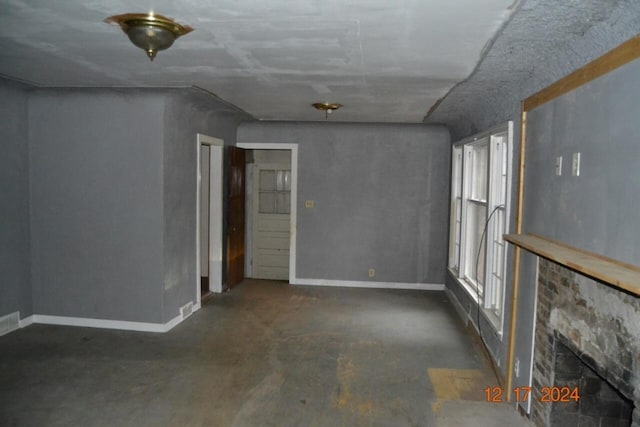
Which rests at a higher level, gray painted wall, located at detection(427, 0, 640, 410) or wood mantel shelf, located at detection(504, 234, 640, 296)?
gray painted wall, located at detection(427, 0, 640, 410)

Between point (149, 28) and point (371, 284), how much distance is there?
5.37 m

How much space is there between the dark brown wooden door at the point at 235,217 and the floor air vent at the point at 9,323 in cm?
258

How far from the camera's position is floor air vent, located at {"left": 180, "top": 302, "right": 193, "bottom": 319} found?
541 cm

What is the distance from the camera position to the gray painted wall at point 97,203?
16.1ft

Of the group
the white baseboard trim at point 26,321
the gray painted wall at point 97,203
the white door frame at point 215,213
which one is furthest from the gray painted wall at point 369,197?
the white baseboard trim at point 26,321

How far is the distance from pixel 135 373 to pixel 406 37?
10.8 feet

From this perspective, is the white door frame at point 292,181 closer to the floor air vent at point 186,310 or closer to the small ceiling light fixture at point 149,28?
the floor air vent at point 186,310

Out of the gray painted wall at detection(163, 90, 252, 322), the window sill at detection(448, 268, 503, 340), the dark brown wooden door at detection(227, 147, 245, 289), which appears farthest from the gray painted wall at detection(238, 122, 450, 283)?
the gray painted wall at detection(163, 90, 252, 322)

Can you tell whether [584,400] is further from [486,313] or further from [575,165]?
[486,313]

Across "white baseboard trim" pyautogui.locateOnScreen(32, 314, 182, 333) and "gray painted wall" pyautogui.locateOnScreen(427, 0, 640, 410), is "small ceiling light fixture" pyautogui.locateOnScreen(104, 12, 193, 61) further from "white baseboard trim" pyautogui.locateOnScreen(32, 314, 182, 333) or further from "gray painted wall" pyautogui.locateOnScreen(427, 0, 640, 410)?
"white baseboard trim" pyautogui.locateOnScreen(32, 314, 182, 333)

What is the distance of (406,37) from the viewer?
9.18 feet

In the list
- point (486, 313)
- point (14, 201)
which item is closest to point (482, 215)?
point (486, 313)

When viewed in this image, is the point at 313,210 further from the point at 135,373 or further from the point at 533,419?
the point at 533,419

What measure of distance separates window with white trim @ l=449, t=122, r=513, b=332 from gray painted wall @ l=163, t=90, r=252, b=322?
2.89 metres
